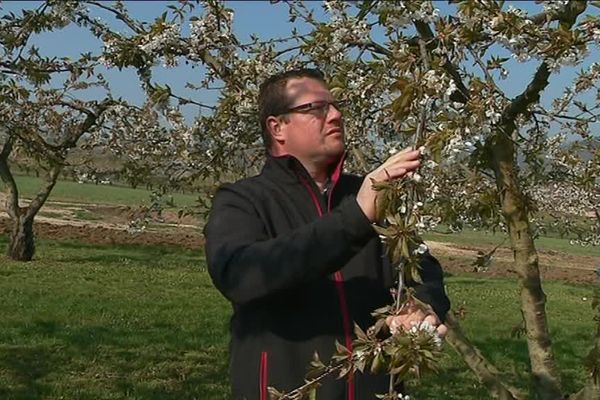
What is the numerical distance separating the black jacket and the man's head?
0.05 metres

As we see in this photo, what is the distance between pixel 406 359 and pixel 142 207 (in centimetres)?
423

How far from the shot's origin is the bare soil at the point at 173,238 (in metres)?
22.8

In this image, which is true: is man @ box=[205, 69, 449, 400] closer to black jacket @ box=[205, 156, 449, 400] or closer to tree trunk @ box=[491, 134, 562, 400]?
black jacket @ box=[205, 156, 449, 400]

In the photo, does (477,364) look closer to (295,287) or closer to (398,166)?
(295,287)

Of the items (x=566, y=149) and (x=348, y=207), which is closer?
(x=348, y=207)

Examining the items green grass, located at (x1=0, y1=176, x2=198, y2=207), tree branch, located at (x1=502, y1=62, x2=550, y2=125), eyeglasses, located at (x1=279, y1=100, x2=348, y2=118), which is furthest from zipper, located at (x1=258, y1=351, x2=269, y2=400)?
green grass, located at (x1=0, y1=176, x2=198, y2=207)

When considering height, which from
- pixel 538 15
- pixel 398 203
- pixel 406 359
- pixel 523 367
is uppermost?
pixel 538 15

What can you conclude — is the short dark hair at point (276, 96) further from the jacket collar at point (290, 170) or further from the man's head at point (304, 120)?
the jacket collar at point (290, 170)

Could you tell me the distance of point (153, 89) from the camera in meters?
4.70

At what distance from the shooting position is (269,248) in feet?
7.16

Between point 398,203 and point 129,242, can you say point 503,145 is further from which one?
point 129,242

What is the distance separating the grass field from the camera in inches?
299

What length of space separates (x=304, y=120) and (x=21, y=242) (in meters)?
15.4

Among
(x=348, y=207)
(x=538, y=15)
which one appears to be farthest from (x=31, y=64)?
(x=348, y=207)
